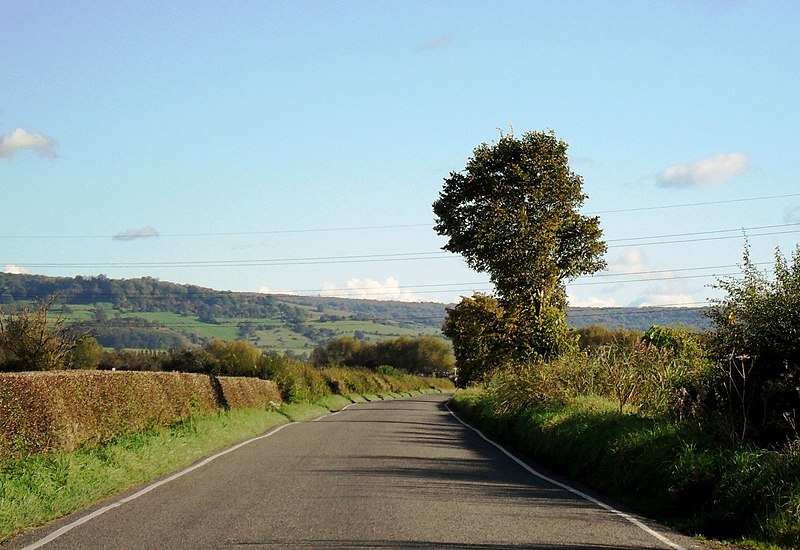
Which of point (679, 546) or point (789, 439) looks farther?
point (789, 439)

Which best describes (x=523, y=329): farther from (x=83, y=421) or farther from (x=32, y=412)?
(x=32, y=412)

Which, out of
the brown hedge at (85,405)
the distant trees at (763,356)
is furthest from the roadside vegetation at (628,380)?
the brown hedge at (85,405)

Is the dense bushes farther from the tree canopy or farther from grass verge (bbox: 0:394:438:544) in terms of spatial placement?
the tree canopy

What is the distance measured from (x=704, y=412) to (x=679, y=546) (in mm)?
6194

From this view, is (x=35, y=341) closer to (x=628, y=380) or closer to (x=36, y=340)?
(x=36, y=340)

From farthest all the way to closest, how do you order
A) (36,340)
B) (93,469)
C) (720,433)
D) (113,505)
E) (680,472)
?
(36,340), (93,469), (720,433), (680,472), (113,505)

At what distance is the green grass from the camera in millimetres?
11680

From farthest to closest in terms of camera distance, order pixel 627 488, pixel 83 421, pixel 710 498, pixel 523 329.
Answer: pixel 523 329 < pixel 83 421 < pixel 627 488 < pixel 710 498

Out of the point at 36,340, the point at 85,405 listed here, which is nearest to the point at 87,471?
the point at 85,405

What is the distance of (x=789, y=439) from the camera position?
13297mm

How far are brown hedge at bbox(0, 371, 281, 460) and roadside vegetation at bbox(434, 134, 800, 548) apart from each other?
8774 millimetres

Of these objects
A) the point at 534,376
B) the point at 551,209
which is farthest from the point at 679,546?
the point at 551,209

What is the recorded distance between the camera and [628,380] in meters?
22.8

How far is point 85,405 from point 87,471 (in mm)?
4475
